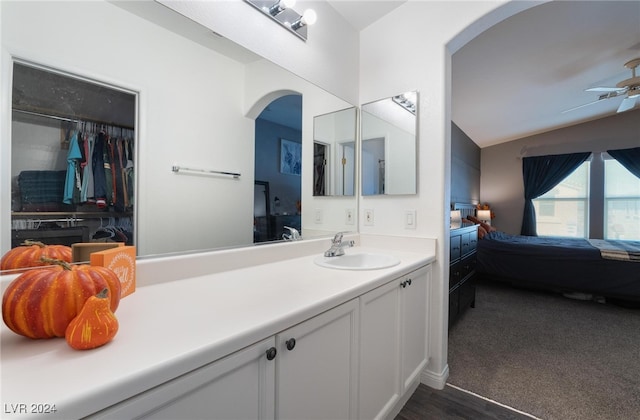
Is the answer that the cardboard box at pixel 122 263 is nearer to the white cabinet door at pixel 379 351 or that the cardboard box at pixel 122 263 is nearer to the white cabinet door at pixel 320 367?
the white cabinet door at pixel 320 367

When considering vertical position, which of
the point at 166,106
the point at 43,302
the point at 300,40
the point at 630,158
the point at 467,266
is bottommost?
the point at 467,266

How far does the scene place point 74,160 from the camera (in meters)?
0.84

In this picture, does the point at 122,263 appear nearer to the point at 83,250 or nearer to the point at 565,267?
the point at 83,250

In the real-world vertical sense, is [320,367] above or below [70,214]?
below

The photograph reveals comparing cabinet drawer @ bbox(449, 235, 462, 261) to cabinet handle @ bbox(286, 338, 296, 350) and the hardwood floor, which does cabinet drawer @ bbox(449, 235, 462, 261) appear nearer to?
the hardwood floor

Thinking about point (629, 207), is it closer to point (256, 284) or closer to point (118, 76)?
point (256, 284)

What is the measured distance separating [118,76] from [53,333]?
82cm

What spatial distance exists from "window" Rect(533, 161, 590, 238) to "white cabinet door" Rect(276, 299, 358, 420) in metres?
6.23

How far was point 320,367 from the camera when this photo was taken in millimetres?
907

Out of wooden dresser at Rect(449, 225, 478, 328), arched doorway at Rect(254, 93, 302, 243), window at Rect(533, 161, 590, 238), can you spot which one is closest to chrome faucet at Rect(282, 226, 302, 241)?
arched doorway at Rect(254, 93, 302, 243)

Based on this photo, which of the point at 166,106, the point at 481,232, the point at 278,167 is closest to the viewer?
the point at 166,106

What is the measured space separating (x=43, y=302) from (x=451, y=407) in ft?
6.08

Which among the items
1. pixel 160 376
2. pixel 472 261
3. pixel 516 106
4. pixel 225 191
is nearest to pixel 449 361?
pixel 472 261

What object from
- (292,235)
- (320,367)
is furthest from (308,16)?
(320,367)
